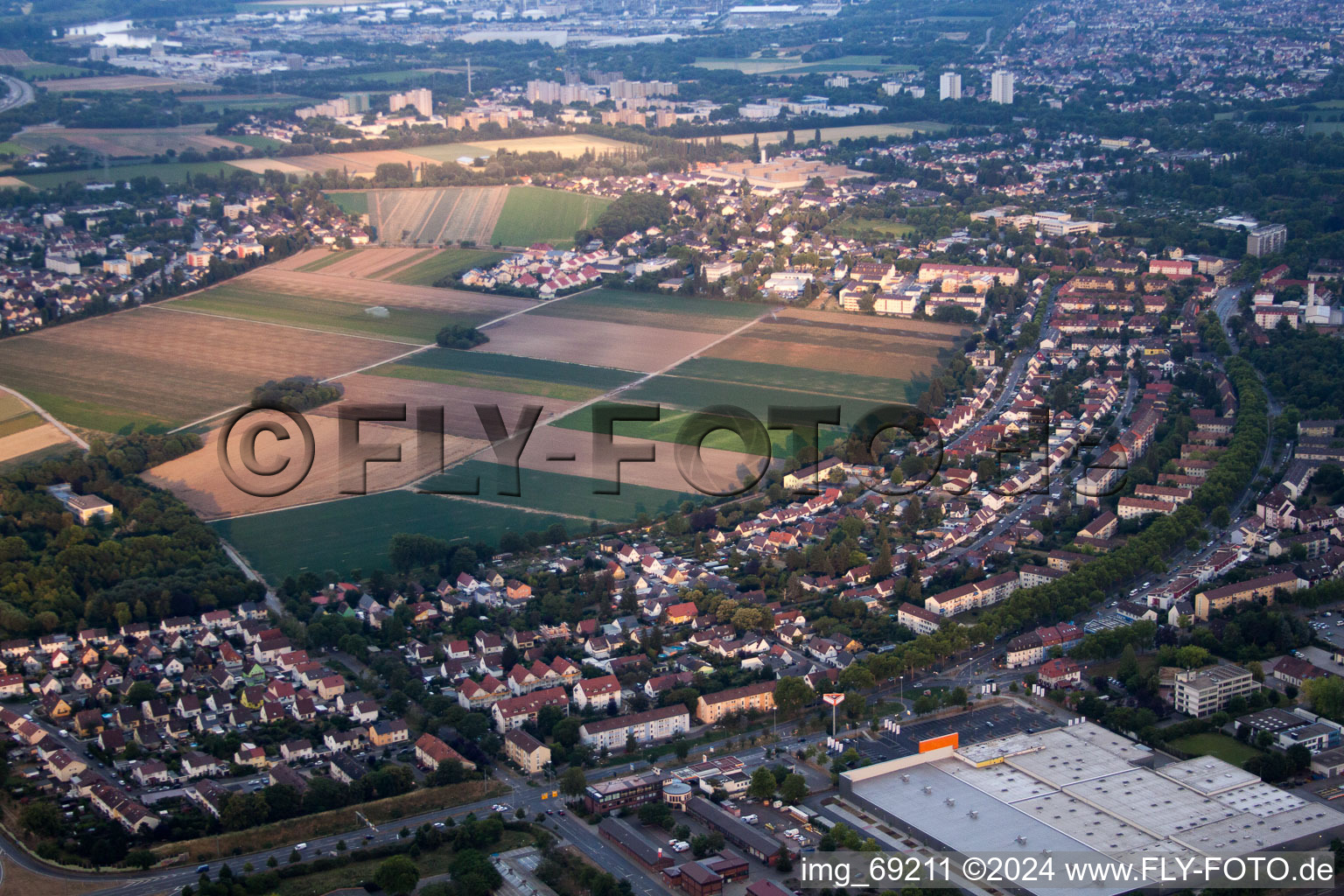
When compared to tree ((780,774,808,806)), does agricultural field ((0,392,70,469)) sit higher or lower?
higher

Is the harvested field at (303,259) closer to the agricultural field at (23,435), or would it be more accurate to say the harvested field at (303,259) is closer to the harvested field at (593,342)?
the harvested field at (593,342)

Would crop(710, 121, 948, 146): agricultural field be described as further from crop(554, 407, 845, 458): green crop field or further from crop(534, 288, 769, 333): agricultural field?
crop(554, 407, 845, 458): green crop field

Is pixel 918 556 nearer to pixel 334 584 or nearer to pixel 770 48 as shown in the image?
pixel 334 584

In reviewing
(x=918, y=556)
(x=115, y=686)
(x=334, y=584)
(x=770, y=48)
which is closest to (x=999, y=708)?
(x=918, y=556)

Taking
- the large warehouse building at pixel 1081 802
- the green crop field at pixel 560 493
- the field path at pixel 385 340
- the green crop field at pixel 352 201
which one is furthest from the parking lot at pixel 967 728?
the green crop field at pixel 352 201

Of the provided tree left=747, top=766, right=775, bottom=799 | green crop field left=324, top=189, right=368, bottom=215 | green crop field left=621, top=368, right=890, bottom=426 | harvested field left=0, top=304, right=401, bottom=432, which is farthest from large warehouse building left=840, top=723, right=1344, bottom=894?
green crop field left=324, top=189, right=368, bottom=215

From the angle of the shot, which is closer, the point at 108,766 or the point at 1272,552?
the point at 108,766

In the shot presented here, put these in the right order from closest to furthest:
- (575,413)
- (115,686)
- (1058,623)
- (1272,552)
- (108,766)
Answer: (108,766) < (115,686) < (1058,623) < (1272,552) < (575,413)
